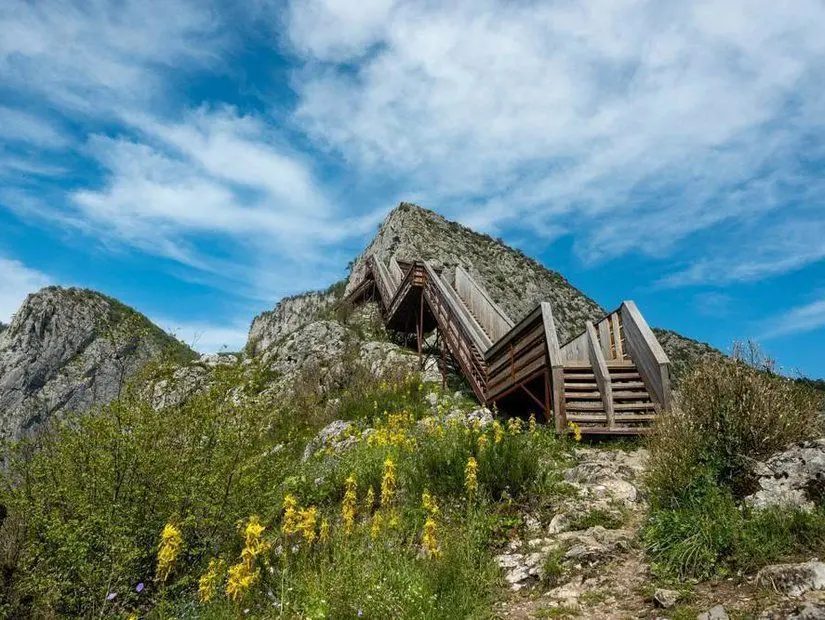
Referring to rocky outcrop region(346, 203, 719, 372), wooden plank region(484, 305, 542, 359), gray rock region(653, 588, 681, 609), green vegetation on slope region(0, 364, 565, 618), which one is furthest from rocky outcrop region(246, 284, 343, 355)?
gray rock region(653, 588, 681, 609)

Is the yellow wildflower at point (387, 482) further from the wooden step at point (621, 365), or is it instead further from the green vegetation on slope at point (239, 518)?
the wooden step at point (621, 365)

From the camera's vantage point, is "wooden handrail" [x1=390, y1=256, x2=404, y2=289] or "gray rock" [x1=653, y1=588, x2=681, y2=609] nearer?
"gray rock" [x1=653, y1=588, x2=681, y2=609]

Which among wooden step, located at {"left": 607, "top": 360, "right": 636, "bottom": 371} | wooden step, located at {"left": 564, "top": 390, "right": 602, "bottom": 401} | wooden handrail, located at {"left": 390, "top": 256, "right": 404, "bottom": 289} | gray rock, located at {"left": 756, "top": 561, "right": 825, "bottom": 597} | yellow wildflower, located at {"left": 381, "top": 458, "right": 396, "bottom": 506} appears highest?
wooden handrail, located at {"left": 390, "top": 256, "right": 404, "bottom": 289}

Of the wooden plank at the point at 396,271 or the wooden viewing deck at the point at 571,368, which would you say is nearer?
the wooden viewing deck at the point at 571,368

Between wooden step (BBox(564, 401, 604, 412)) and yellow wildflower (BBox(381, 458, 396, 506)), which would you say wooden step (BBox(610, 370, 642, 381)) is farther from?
yellow wildflower (BBox(381, 458, 396, 506))

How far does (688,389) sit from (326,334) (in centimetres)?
1719

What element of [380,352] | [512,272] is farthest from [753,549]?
[512,272]

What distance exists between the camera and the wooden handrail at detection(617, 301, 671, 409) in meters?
9.27

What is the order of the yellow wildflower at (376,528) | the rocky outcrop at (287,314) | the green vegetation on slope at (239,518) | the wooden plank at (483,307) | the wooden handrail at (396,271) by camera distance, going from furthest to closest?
1. the rocky outcrop at (287,314)
2. the wooden handrail at (396,271)
3. the wooden plank at (483,307)
4. the yellow wildflower at (376,528)
5. the green vegetation on slope at (239,518)

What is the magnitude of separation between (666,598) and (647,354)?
295 inches

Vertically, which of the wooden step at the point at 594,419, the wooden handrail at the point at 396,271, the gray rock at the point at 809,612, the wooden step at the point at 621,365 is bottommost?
the gray rock at the point at 809,612

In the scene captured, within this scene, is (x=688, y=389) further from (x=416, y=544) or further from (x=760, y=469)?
(x=416, y=544)

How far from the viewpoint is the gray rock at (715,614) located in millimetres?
2938

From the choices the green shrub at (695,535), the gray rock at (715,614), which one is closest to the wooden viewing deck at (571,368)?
the green shrub at (695,535)
